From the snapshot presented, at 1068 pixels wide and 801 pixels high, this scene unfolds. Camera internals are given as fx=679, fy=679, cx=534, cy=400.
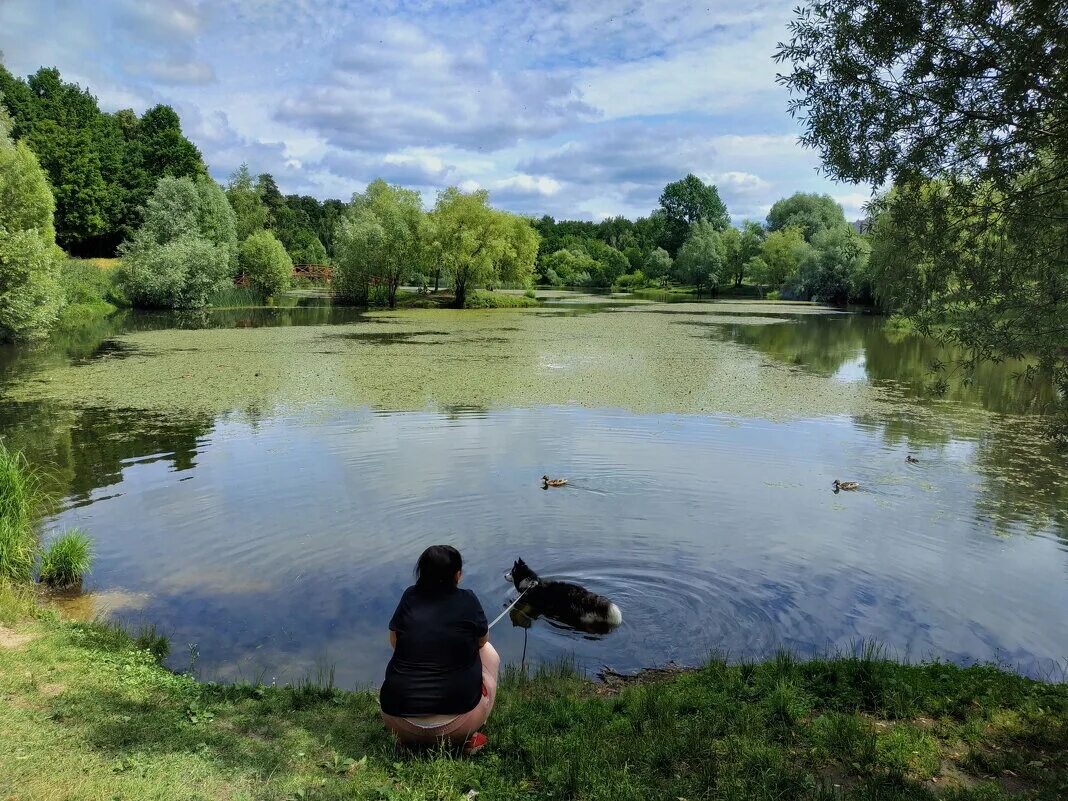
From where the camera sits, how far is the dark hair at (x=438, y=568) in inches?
157

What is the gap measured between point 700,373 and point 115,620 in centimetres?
1785

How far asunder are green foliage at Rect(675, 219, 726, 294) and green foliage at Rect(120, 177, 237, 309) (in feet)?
181

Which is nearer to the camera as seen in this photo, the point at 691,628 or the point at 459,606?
the point at 459,606

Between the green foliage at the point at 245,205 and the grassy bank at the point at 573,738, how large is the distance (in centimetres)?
6618

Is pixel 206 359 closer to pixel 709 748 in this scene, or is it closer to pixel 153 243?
pixel 709 748

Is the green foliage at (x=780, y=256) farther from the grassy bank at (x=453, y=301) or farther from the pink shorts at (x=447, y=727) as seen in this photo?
the pink shorts at (x=447, y=727)

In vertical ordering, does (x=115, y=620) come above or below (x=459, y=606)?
below

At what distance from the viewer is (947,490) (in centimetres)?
1070

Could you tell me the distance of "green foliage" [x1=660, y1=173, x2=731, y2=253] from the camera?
114 meters

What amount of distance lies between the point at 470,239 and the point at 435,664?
48.0 m

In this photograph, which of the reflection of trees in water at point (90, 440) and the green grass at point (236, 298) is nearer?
the reflection of trees in water at point (90, 440)

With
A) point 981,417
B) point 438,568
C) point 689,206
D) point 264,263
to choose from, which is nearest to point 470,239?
point 264,263

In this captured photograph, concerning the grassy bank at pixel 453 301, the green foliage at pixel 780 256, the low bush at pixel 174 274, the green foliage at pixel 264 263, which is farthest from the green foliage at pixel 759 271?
the low bush at pixel 174 274

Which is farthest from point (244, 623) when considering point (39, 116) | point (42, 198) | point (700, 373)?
point (39, 116)
